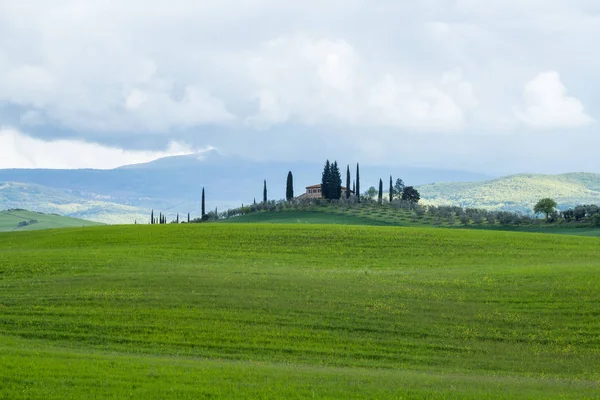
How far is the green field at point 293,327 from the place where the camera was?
77.3ft

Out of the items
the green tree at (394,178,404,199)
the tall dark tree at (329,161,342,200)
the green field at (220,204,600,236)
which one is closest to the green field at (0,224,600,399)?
the green field at (220,204,600,236)

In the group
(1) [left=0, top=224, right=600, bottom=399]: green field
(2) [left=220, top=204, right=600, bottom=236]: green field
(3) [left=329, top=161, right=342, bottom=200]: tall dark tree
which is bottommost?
(1) [left=0, top=224, right=600, bottom=399]: green field

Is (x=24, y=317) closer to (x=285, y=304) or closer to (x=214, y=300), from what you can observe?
(x=214, y=300)

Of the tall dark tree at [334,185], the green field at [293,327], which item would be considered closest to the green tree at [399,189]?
the tall dark tree at [334,185]

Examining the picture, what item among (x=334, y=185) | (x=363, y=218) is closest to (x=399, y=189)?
(x=334, y=185)

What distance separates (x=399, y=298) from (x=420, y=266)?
1715cm

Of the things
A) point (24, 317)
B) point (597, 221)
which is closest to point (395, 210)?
point (597, 221)

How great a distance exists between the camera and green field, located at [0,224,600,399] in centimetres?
2355

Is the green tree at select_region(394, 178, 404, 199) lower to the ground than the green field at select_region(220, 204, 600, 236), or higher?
higher

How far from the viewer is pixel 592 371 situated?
29562mm

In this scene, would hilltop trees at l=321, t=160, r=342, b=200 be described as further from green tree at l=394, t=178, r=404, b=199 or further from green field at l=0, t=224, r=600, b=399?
green field at l=0, t=224, r=600, b=399

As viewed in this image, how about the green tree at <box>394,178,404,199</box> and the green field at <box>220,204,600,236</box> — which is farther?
the green tree at <box>394,178,404,199</box>

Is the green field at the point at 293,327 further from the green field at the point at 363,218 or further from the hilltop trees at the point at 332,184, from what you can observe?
the hilltop trees at the point at 332,184


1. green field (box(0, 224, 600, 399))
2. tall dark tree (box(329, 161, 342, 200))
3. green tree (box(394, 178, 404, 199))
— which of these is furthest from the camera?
green tree (box(394, 178, 404, 199))
